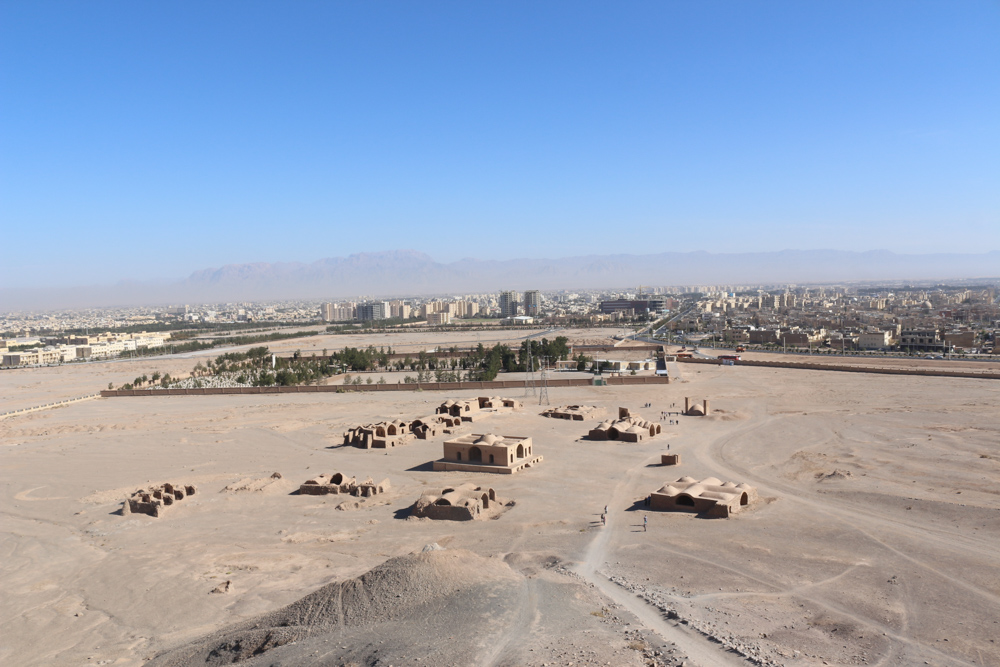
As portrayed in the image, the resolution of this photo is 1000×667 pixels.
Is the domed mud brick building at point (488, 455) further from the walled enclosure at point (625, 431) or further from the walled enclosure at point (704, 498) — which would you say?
the walled enclosure at point (704, 498)

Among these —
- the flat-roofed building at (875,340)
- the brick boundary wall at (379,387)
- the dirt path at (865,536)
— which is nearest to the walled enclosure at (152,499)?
the dirt path at (865,536)

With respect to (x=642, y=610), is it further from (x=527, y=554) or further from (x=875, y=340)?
(x=875, y=340)

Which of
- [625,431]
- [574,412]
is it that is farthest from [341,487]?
[574,412]

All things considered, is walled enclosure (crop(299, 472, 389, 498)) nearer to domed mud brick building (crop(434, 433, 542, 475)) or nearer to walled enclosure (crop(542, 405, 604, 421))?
domed mud brick building (crop(434, 433, 542, 475))

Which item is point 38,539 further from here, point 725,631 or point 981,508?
point 981,508

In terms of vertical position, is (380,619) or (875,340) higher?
(380,619)

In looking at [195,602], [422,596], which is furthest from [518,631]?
[195,602]
